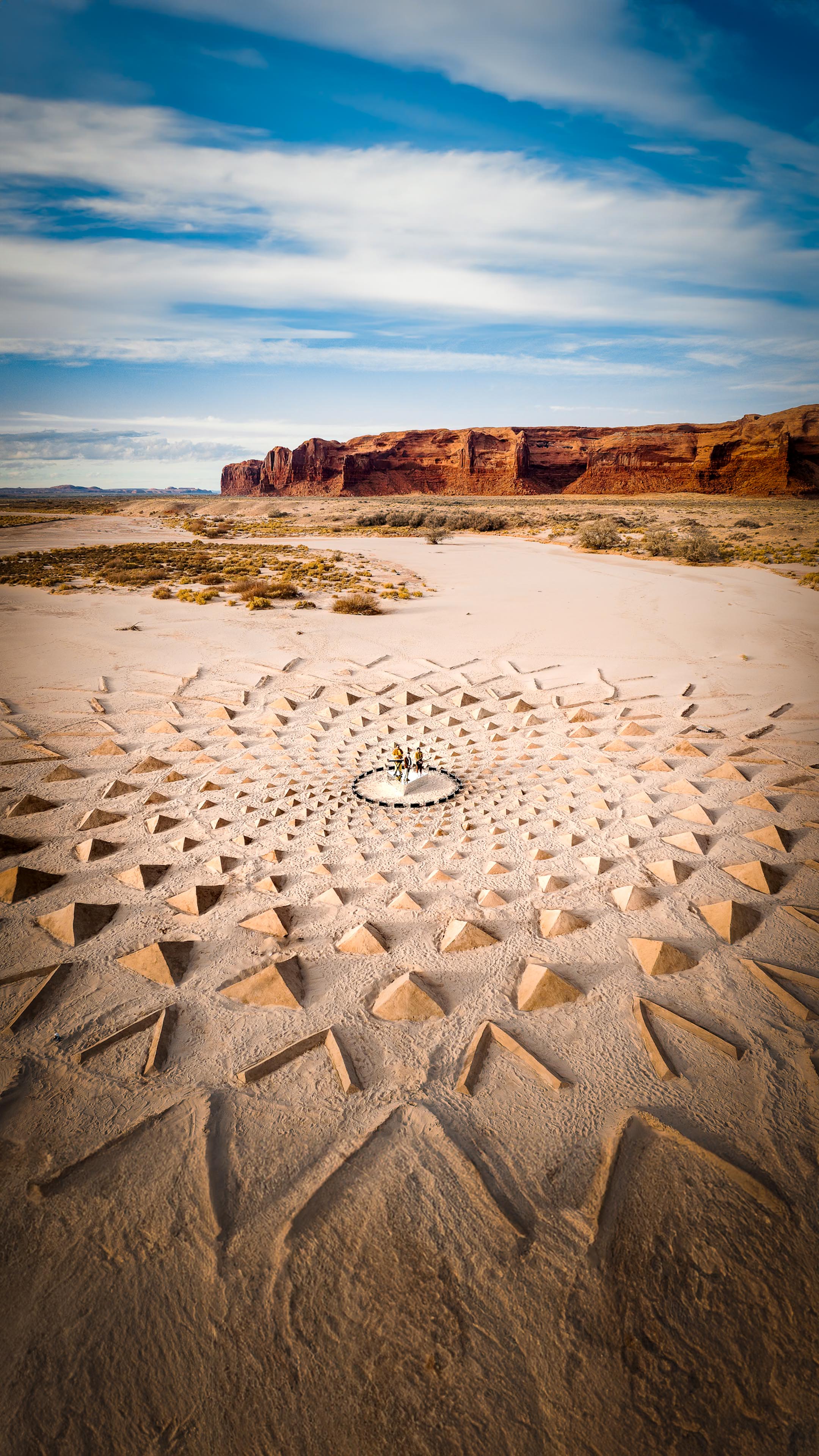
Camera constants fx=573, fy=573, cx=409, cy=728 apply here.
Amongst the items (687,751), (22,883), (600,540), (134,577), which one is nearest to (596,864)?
(687,751)

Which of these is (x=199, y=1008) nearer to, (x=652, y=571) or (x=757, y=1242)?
(x=757, y=1242)

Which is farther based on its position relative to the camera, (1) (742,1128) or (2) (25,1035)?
(2) (25,1035)

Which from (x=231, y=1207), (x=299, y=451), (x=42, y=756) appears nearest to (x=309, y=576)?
(x=42, y=756)

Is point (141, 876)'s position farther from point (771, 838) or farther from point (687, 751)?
point (687, 751)

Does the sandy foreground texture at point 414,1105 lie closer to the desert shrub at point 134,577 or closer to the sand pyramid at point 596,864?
the sand pyramid at point 596,864

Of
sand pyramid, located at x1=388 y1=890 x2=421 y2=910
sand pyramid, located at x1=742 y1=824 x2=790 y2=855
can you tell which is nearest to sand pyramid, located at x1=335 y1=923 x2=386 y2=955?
sand pyramid, located at x1=388 y1=890 x2=421 y2=910
